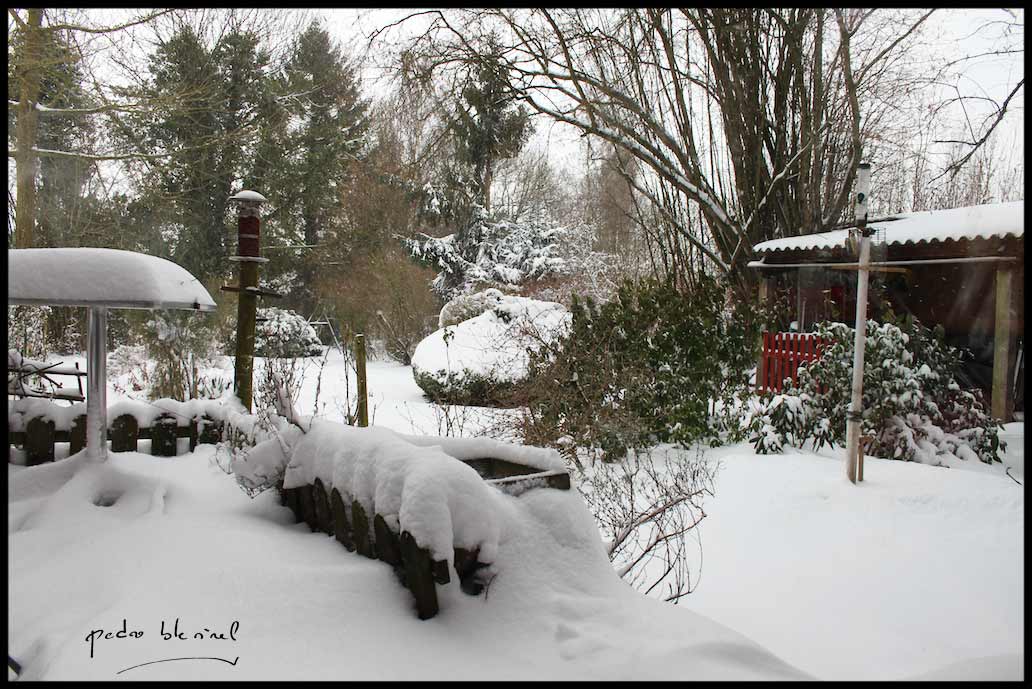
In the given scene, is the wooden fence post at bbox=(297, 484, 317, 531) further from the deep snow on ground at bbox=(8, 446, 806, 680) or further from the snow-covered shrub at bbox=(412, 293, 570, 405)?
the snow-covered shrub at bbox=(412, 293, 570, 405)

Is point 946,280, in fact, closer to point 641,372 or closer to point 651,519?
point 641,372

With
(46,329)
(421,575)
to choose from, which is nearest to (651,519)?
(421,575)

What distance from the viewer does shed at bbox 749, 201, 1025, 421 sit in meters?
4.94

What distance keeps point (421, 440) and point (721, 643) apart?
1.01 meters

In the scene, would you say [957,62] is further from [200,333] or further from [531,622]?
[200,333]

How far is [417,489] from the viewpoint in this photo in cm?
130

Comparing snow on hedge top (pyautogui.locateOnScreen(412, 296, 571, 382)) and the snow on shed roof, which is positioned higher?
the snow on shed roof

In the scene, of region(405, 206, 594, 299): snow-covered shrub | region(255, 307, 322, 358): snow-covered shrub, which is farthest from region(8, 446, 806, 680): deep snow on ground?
region(405, 206, 594, 299): snow-covered shrub

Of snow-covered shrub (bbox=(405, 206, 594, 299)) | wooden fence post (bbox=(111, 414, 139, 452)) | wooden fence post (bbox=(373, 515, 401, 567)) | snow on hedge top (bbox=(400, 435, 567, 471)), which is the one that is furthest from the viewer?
snow-covered shrub (bbox=(405, 206, 594, 299))

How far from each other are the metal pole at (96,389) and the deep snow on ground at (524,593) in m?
0.11

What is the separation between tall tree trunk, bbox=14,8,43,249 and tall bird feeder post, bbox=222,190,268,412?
4.81 ft

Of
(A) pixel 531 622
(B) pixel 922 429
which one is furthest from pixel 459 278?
(A) pixel 531 622

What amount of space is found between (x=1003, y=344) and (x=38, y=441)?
247 inches

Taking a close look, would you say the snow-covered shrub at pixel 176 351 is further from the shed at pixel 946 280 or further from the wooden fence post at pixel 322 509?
the shed at pixel 946 280
